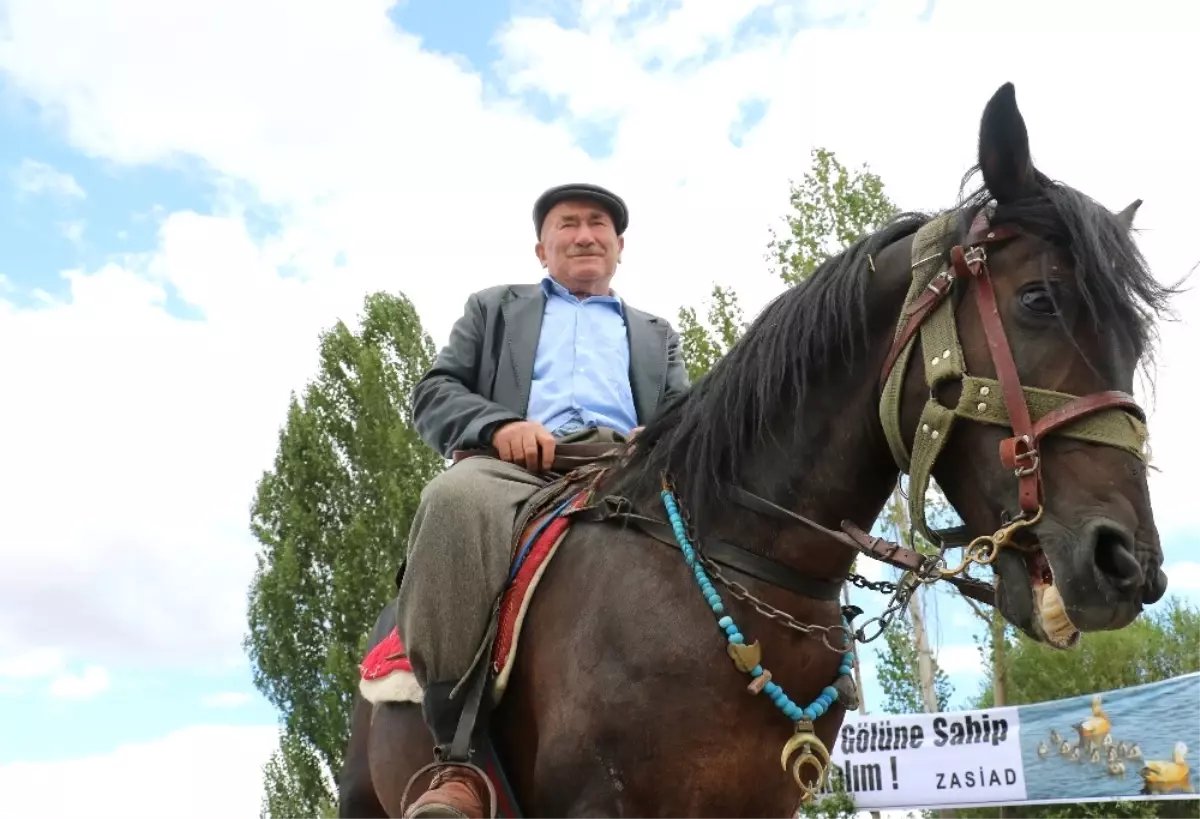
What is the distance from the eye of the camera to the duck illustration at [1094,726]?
11609 mm

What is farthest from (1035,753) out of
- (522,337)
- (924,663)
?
(522,337)

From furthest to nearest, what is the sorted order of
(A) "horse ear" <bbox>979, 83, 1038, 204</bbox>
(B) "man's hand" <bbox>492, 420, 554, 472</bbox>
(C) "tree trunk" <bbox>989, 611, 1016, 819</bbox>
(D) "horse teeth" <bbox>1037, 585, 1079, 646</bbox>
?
(C) "tree trunk" <bbox>989, 611, 1016, 819</bbox> < (B) "man's hand" <bbox>492, 420, 554, 472</bbox> < (A) "horse ear" <bbox>979, 83, 1038, 204</bbox> < (D) "horse teeth" <bbox>1037, 585, 1079, 646</bbox>

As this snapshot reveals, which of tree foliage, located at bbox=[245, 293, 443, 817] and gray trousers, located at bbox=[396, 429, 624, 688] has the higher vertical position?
tree foliage, located at bbox=[245, 293, 443, 817]

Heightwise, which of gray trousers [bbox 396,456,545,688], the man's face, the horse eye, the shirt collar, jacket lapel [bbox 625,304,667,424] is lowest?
gray trousers [bbox 396,456,545,688]

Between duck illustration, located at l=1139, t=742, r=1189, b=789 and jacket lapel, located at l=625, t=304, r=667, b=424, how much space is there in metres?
10.1

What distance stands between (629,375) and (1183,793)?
1025cm

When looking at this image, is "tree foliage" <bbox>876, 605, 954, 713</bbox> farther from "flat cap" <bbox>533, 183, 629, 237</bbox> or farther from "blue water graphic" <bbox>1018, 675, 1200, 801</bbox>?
"flat cap" <bbox>533, 183, 629, 237</bbox>

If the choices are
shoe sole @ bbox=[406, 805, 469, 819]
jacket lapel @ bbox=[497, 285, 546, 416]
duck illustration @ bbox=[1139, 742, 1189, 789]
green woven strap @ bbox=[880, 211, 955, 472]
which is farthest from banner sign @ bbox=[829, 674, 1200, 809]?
green woven strap @ bbox=[880, 211, 955, 472]

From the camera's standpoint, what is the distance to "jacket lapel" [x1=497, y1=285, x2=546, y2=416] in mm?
3568

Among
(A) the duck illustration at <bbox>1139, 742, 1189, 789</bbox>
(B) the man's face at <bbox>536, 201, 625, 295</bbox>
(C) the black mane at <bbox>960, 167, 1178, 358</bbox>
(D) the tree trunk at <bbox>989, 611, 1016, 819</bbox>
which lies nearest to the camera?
(C) the black mane at <bbox>960, 167, 1178, 358</bbox>

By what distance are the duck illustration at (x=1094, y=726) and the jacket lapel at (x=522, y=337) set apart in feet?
35.0

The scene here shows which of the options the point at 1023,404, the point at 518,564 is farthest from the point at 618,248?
the point at 1023,404

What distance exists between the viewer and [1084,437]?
2096mm

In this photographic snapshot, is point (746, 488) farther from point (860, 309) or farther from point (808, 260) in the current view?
point (808, 260)
